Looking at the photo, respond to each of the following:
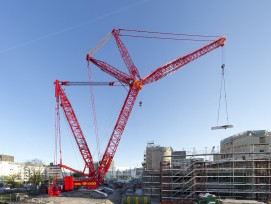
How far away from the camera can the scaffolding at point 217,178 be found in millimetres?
58562

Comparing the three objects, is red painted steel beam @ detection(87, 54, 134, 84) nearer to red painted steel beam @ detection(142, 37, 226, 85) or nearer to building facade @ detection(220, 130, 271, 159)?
red painted steel beam @ detection(142, 37, 226, 85)

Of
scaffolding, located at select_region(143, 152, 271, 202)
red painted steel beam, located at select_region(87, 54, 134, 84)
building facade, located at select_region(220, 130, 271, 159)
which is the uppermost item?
red painted steel beam, located at select_region(87, 54, 134, 84)

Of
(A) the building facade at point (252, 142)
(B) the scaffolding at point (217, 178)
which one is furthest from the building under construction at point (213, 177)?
(A) the building facade at point (252, 142)

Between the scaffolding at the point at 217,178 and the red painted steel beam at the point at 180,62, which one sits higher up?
the red painted steel beam at the point at 180,62

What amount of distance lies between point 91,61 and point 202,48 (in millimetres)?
26996

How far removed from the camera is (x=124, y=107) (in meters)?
80.0

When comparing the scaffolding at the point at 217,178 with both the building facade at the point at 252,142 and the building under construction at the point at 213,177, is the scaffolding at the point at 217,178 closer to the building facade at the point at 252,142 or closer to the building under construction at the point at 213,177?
the building under construction at the point at 213,177

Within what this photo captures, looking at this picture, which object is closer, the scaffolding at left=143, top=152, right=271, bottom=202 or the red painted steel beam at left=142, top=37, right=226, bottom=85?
the scaffolding at left=143, top=152, right=271, bottom=202

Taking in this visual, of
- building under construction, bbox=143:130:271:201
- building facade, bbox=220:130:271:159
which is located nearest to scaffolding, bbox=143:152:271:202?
building under construction, bbox=143:130:271:201

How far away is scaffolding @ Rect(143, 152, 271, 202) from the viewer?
192 ft

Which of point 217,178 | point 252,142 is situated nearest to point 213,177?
point 217,178

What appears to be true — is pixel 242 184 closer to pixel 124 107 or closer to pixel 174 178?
pixel 174 178

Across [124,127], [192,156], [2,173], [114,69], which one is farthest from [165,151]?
[2,173]

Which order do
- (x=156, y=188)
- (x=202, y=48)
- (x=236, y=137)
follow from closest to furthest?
(x=156, y=188), (x=202, y=48), (x=236, y=137)
